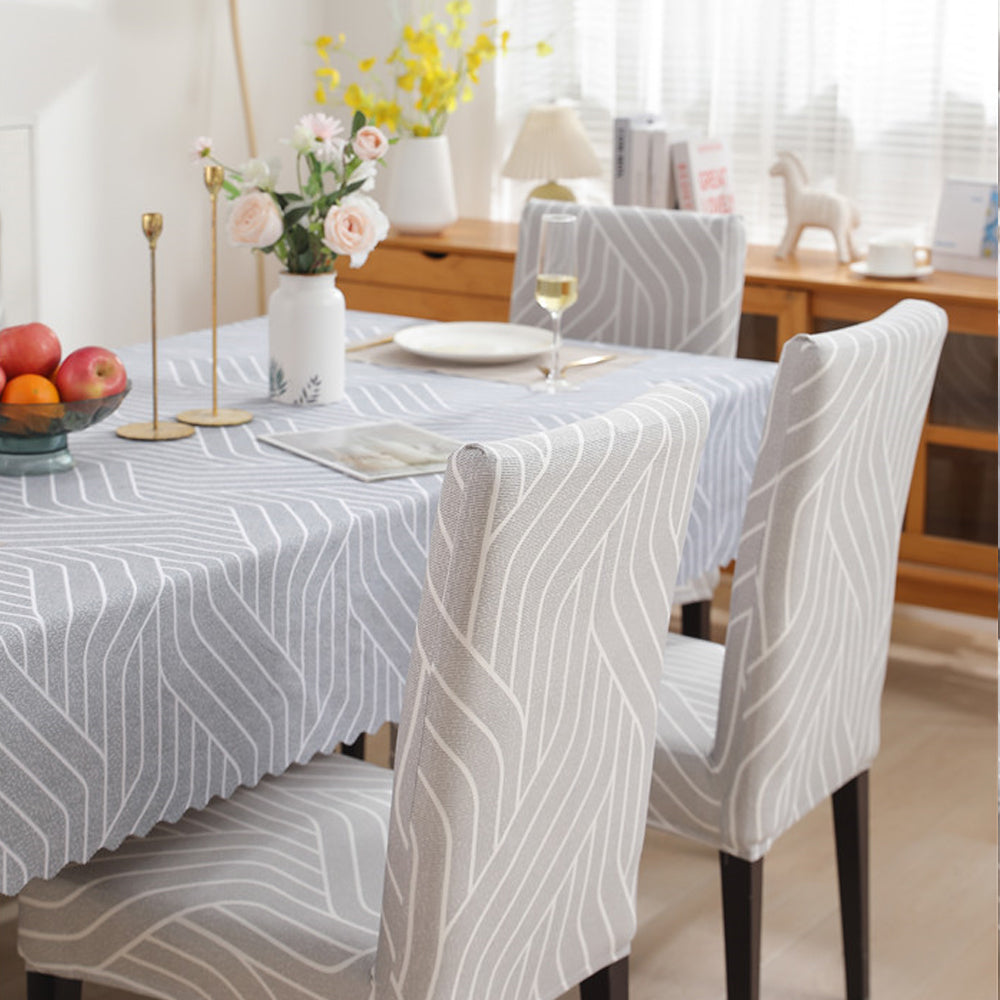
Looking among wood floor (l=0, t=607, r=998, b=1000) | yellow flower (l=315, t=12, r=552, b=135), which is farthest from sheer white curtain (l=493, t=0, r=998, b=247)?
wood floor (l=0, t=607, r=998, b=1000)

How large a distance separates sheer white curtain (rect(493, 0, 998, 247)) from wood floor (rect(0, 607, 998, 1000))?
53.4 inches

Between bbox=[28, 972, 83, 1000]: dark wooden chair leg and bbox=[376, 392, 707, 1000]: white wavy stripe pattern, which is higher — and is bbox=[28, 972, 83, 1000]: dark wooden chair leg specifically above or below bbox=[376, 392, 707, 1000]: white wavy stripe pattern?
below

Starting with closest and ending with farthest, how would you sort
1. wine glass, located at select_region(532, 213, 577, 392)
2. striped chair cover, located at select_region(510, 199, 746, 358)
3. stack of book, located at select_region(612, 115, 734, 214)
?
1. wine glass, located at select_region(532, 213, 577, 392)
2. striped chair cover, located at select_region(510, 199, 746, 358)
3. stack of book, located at select_region(612, 115, 734, 214)

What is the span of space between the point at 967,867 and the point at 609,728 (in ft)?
4.30

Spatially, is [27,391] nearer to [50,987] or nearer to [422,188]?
[50,987]

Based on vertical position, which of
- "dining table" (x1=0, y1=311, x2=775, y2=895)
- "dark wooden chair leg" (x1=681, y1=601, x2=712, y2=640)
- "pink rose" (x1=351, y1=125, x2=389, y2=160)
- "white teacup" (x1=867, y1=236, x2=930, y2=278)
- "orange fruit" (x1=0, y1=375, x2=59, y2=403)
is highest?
"pink rose" (x1=351, y1=125, x2=389, y2=160)

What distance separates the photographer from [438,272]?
3.84m

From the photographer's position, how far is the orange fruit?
172 cm

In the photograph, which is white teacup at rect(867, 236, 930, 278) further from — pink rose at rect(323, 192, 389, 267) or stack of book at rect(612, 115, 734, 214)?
pink rose at rect(323, 192, 389, 267)

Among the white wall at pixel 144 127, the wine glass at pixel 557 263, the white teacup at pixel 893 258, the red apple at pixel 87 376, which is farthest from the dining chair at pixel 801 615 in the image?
the white wall at pixel 144 127

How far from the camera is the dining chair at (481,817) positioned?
1229 mm

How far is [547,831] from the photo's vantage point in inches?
54.1

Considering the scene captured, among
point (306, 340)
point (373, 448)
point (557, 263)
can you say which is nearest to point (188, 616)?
point (373, 448)

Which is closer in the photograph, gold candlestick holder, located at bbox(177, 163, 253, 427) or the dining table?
the dining table
